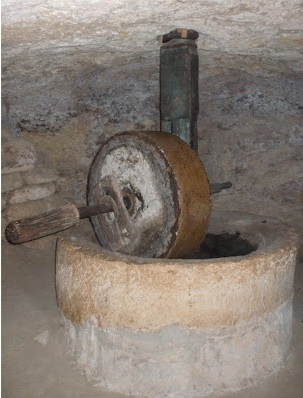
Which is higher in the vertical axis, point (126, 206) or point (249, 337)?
point (126, 206)

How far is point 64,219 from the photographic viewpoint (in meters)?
2.03

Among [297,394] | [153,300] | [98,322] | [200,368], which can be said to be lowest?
[297,394]

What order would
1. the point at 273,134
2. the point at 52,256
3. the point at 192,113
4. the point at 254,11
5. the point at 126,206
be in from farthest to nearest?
the point at 273,134, the point at 52,256, the point at 192,113, the point at 126,206, the point at 254,11

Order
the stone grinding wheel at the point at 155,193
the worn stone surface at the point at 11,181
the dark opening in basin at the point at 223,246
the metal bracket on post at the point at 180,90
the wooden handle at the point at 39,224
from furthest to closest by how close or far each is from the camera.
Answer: the worn stone surface at the point at 11,181
the dark opening in basin at the point at 223,246
the metal bracket on post at the point at 180,90
the stone grinding wheel at the point at 155,193
the wooden handle at the point at 39,224

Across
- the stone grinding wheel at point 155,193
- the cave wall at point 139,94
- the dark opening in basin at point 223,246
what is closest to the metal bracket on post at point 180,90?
the cave wall at point 139,94

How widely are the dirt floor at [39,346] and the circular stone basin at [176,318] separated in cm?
8

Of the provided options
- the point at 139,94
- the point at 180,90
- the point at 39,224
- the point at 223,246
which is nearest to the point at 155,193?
the point at 39,224

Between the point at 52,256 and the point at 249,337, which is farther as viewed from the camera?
the point at 52,256

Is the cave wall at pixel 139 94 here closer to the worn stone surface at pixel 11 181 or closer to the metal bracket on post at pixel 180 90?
the worn stone surface at pixel 11 181

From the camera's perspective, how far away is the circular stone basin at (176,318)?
2040 mm

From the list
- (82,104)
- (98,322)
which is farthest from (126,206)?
(82,104)

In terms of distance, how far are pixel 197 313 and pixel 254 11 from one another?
1401mm

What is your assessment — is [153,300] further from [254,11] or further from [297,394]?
[254,11]

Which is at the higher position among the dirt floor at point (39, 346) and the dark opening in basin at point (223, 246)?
the dark opening in basin at point (223, 246)
